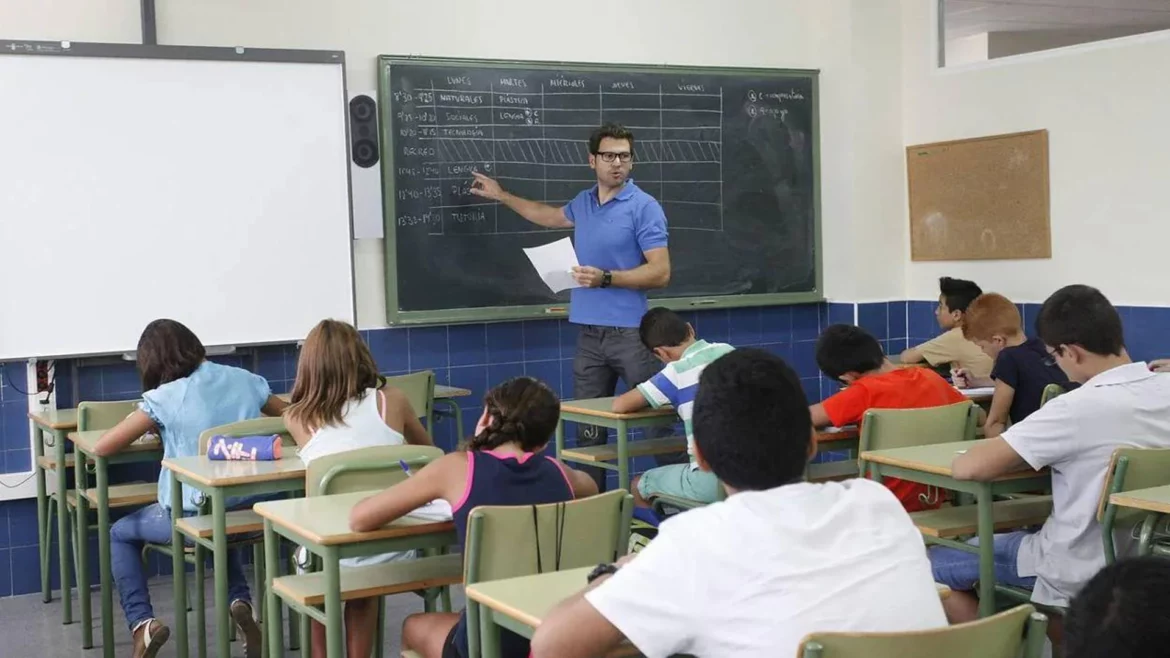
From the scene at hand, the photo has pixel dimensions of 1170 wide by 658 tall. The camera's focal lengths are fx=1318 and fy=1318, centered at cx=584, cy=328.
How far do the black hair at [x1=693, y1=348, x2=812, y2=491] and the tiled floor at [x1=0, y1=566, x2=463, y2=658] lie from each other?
3019 millimetres

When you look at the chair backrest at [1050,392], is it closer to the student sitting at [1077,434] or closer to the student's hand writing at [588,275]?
the student sitting at [1077,434]

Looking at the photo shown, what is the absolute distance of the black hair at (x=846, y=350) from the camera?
15.0ft

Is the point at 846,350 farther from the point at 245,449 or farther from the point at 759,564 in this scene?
the point at 759,564

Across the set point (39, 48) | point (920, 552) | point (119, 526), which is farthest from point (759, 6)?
point (920, 552)

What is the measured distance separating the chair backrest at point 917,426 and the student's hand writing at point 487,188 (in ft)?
9.01

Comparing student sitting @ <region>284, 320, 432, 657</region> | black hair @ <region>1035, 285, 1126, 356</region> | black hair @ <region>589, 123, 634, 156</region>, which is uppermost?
black hair @ <region>589, 123, 634, 156</region>

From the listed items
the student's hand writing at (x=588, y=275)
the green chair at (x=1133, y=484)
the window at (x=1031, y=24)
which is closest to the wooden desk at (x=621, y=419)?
the student's hand writing at (x=588, y=275)

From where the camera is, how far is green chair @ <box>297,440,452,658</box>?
3.53m

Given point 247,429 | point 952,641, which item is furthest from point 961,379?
point 952,641

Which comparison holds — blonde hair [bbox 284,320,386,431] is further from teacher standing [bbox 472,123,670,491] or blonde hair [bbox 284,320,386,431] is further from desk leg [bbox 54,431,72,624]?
teacher standing [bbox 472,123,670,491]

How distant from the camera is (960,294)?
6.64 metres

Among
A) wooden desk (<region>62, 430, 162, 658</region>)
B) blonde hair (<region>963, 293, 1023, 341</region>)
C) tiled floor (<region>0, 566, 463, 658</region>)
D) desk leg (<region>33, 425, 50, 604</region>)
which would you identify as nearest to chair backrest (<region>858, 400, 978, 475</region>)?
blonde hair (<region>963, 293, 1023, 341</region>)

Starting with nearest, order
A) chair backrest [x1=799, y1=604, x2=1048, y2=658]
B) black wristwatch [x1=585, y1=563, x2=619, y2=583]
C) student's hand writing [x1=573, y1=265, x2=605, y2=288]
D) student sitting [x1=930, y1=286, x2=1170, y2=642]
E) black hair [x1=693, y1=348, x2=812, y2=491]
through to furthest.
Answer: chair backrest [x1=799, y1=604, x2=1048, y2=658] → black hair [x1=693, y1=348, x2=812, y2=491] → black wristwatch [x1=585, y1=563, x2=619, y2=583] → student sitting [x1=930, y1=286, x2=1170, y2=642] → student's hand writing [x1=573, y1=265, x2=605, y2=288]

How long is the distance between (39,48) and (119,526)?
7.13ft
